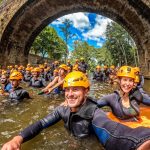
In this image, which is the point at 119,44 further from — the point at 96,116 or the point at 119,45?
the point at 96,116

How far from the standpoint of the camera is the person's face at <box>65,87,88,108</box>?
11.5ft

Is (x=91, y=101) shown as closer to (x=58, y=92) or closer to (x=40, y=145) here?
(x=40, y=145)

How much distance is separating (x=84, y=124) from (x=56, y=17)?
15.7 meters

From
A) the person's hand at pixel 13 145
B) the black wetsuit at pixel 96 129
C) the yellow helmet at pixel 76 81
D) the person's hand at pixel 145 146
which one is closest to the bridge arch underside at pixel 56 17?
the yellow helmet at pixel 76 81

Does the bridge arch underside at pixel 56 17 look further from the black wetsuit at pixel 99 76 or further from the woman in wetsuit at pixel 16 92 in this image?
the woman in wetsuit at pixel 16 92

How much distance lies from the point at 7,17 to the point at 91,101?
1358 cm

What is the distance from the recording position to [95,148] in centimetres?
398

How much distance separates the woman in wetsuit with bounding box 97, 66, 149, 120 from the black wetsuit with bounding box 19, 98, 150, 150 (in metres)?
1.27

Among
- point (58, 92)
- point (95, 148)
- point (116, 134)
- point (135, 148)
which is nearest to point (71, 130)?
point (95, 148)

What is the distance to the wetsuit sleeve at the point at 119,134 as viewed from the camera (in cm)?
233

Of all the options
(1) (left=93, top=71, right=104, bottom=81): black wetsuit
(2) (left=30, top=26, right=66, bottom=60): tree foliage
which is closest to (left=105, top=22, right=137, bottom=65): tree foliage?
(2) (left=30, top=26, right=66, bottom=60): tree foliage

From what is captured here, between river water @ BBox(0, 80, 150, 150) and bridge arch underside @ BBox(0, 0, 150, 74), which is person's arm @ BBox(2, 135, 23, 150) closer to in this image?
river water @ BBox(0, 80, 150, 150)

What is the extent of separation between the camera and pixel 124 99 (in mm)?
5105

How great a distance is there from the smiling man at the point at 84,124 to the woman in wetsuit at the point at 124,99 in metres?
1.32
